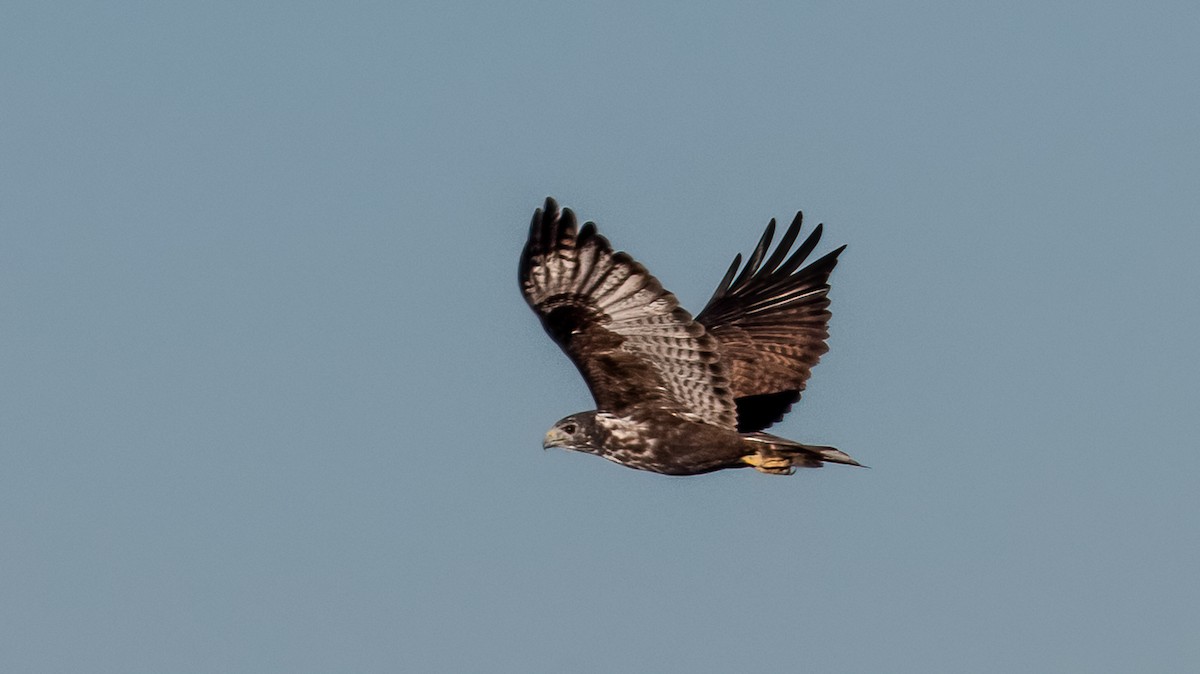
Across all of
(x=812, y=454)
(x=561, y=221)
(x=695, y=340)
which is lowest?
(x=812, y=454)

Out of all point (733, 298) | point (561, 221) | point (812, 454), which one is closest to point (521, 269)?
point (561, 221)

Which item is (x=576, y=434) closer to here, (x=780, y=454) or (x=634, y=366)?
(x=634, y=366)

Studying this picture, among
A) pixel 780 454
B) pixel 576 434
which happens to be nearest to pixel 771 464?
pixel 780 454

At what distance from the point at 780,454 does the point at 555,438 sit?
1.88 meters

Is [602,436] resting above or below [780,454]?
above

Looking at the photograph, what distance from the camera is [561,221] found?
13.5 meters

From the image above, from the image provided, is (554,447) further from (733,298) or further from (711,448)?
(733,298)

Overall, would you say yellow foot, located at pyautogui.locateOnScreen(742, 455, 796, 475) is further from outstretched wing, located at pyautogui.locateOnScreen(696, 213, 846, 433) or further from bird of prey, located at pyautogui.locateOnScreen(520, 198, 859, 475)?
outstretched wing, located at pyautogui.locateOnScreen(696, 213, 846, 433)

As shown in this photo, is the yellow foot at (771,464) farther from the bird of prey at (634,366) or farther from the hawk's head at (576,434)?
the hawk's head at (576,434)

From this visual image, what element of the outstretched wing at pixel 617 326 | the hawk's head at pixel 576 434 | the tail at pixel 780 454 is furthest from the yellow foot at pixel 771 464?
the hawk's head at pixel 576 434

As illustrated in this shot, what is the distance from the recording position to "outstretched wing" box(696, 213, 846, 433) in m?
16.2

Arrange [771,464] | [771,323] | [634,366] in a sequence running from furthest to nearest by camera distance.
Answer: [771,323]
[771,464]
[634,366]

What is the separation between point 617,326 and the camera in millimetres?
13906

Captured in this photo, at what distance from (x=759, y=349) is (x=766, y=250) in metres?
1.09
